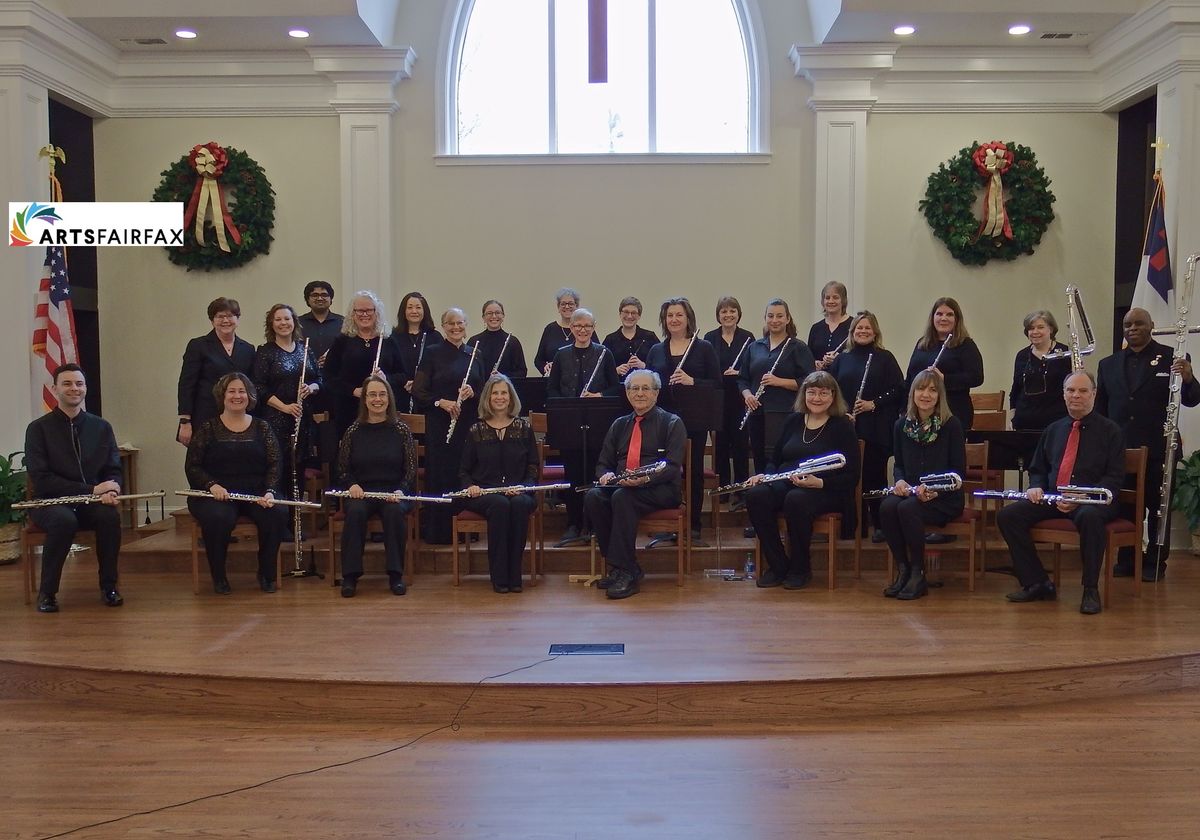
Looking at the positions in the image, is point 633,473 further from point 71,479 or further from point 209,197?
point 209,197

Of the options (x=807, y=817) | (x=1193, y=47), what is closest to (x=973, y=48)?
(x=1193, y=47)

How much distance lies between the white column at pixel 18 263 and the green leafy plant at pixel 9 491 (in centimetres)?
44

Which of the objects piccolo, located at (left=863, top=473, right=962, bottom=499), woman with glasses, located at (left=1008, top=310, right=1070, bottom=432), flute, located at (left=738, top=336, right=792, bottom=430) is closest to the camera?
piccolo, located at (left=863, top=473, right=962, bottom=499)

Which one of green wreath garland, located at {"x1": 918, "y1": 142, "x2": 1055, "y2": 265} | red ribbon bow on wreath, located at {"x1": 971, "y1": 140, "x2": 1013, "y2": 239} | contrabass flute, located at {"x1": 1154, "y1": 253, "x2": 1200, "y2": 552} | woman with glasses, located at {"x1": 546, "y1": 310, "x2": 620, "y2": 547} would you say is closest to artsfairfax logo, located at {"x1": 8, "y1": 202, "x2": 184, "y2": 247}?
woman with glasses, located at {"x1": 546, "y1": 310, "x2": 620, "y2": 547}

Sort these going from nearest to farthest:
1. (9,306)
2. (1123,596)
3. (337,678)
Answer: (337,678) → (1123,596) → (9,306)

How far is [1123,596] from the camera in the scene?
5305 millimetres

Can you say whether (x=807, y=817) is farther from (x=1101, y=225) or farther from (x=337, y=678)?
(x=1101, y=225)

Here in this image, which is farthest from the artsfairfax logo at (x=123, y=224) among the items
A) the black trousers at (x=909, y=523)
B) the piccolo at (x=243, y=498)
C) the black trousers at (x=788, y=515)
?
the black trousers at (x=909, y=523)

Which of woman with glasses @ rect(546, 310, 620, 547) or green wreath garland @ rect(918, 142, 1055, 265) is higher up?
green wreath garland @ rect(918, 142, 1055, 265)

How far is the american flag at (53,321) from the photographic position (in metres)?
6.63

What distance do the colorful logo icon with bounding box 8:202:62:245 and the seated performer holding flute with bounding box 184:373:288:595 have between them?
204 cm

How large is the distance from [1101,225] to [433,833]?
6721mm

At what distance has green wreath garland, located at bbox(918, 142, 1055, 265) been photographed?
7602 millimetres

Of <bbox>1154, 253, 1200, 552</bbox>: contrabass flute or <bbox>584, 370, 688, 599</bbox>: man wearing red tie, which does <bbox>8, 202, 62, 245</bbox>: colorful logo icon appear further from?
<bbox>1154, 253, 1200, 552</bbox>: contrabass flute
